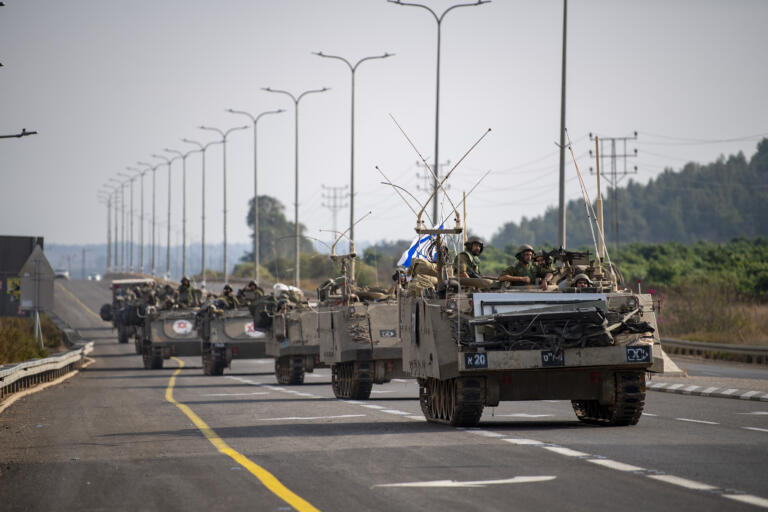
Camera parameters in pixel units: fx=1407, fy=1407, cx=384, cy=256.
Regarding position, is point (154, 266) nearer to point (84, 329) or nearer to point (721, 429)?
point (84, 329)

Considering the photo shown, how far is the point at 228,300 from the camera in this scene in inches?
1640

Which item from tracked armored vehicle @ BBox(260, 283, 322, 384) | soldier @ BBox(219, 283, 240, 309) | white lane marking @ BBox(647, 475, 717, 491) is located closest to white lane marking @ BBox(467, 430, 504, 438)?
white lane marking @ BBox(647, 475, 717, 491)

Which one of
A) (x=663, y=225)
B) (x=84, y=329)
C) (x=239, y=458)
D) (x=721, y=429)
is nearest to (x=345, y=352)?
(x=721, y=429)

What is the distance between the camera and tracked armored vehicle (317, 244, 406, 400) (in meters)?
26.5

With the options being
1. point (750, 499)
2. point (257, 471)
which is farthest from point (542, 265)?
point (750, 499)

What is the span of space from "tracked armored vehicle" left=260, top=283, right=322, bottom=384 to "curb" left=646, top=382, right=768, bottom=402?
817 centimetres

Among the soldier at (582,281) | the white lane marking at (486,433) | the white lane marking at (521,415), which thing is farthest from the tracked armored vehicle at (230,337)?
the white lane marking at (486,433)

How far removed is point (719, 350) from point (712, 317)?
7880 mm

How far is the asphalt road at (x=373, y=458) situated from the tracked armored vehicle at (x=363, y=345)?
1536mm

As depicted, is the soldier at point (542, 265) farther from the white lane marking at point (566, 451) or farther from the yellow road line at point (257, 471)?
the yellow road line at point (257, 471)

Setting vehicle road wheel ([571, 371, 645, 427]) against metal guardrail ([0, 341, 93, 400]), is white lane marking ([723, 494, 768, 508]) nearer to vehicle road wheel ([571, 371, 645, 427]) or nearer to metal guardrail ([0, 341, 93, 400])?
vehicle road wheel ([571, 371, 645, 427])

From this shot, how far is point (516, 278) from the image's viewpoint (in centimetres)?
1852

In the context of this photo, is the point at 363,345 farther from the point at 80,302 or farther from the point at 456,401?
the point at 80,302

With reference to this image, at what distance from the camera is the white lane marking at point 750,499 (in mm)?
10211
